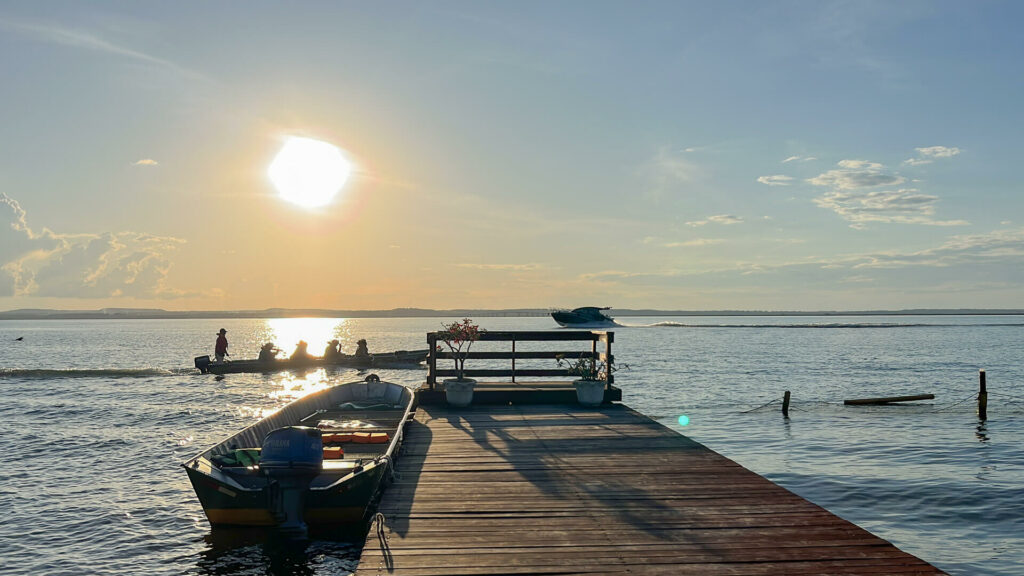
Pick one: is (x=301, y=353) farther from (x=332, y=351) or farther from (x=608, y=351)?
(x=608, y=351)

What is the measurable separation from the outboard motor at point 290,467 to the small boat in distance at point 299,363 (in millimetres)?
31190

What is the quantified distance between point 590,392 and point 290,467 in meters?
8.17

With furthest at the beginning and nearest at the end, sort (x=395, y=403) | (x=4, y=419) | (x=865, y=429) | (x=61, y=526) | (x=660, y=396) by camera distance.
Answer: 1. (x=660, y=396)
2. (x=4, y=419)
3. (x=865, y=429)
4. (x=395, y=403)
5. (x=61, y=526)

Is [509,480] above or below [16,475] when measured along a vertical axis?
above

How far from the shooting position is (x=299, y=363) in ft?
→ 146

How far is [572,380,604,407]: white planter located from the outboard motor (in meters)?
7.70

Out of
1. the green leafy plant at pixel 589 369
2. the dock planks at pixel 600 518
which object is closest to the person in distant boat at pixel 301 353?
the green leafy plant at pixel 589 369

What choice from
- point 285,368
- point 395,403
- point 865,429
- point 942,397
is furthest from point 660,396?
point 285,368

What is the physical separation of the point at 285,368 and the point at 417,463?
3632 centimetres

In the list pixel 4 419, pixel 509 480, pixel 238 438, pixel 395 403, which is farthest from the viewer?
pixel 4 419

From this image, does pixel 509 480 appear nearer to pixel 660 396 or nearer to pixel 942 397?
pixel 660 396

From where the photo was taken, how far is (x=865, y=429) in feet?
83.1

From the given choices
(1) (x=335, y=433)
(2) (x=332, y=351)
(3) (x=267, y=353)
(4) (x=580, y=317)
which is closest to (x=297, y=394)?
(3) (x=267, y=353)

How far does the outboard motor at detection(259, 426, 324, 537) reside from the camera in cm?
967
